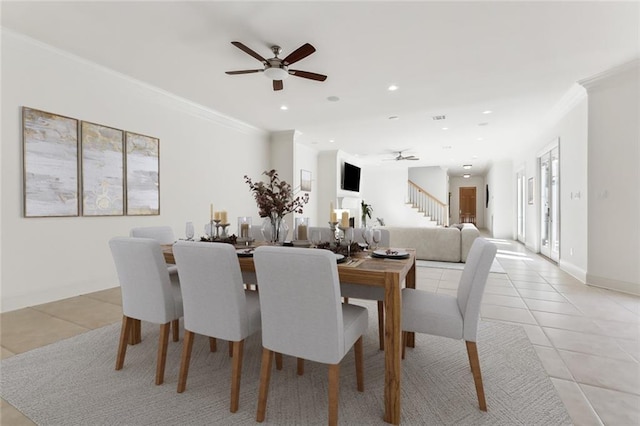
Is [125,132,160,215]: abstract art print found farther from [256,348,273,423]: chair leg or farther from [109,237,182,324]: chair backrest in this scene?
[256,348,273,423]: chair leg

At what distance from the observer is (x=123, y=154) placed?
404 cm

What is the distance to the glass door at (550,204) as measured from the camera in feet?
18.4

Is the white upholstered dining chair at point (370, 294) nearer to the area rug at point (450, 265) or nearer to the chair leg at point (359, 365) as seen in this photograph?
the chair leg at point (359, 365)

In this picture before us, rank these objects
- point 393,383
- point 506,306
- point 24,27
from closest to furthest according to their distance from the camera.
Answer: point 393,383, point 24,27, point 506,306

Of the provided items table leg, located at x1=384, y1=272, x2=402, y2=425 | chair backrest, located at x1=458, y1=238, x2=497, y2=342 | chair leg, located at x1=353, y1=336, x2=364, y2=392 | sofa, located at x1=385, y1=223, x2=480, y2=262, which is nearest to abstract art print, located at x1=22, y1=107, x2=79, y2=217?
chair leg, located at x1=353, y1=336, x2=364, y2=392

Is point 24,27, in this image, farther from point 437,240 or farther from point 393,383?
point 437,240

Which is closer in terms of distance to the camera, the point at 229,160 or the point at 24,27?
the point at 24,27

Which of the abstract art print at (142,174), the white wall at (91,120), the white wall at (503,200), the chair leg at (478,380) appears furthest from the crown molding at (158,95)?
the white wall at (503,200)

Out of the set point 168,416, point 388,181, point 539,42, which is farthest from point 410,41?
point 388,181

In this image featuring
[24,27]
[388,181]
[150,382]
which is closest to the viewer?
[150,382]

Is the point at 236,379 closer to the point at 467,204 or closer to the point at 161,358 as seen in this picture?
the point at 161,358

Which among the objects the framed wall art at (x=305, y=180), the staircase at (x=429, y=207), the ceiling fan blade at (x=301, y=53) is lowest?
the staircase at (x=429, y=207)

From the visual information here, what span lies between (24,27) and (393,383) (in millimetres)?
4279

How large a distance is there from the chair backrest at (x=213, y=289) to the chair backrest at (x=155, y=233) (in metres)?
1.20
